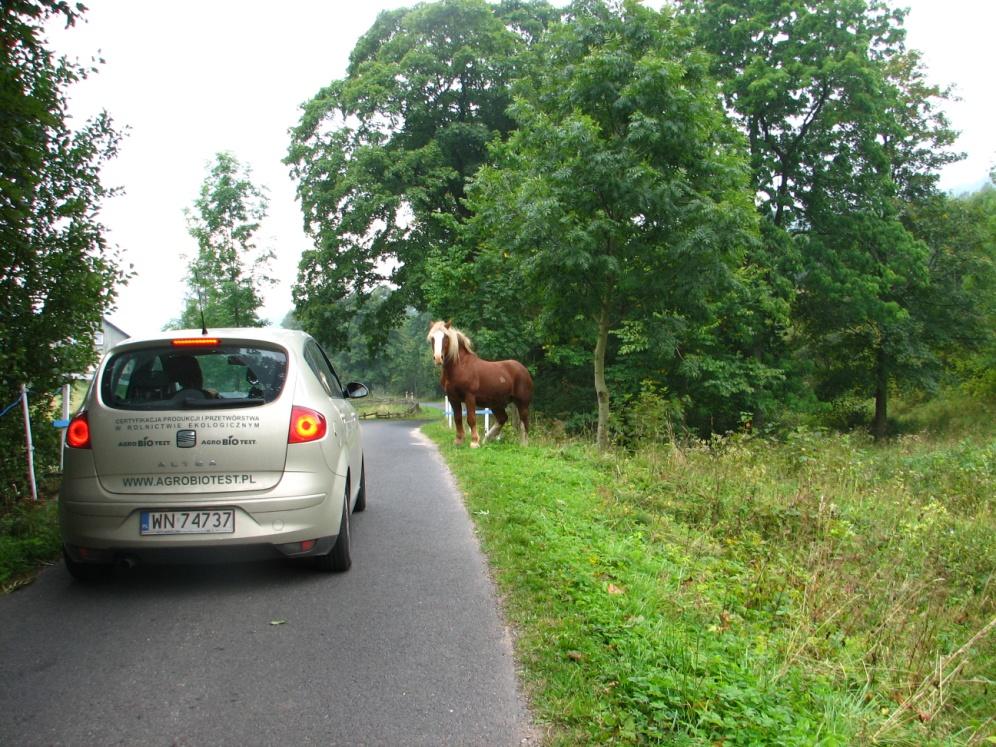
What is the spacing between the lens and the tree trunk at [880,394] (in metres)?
25.1

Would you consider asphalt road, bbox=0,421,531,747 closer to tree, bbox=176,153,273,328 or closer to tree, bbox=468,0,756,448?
tree, bbox=468,0,756,448

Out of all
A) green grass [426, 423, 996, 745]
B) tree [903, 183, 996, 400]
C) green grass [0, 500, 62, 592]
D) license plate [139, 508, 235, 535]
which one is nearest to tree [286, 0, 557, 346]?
tree [903, 183, 996, 400]

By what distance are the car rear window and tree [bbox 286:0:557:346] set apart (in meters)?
20.0

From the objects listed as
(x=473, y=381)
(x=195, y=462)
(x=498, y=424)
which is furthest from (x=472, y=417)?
(x=195, y=462)

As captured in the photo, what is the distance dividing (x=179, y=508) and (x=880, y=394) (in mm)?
27464

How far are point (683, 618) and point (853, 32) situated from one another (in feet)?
75.2

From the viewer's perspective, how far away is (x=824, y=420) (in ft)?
96.6

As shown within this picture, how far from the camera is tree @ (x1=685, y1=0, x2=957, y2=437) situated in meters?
21.2

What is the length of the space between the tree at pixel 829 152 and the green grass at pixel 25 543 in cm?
1899

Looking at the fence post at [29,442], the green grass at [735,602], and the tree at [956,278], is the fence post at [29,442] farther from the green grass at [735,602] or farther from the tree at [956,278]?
the tree at [956,278]

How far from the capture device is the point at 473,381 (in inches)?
504

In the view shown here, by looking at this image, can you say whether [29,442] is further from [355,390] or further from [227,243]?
[227,243]

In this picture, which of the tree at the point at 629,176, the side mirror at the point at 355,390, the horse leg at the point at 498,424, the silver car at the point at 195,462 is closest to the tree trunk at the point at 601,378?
the tree at the point at 629,176

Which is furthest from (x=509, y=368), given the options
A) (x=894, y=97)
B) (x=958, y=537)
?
(x=894, y=97)
